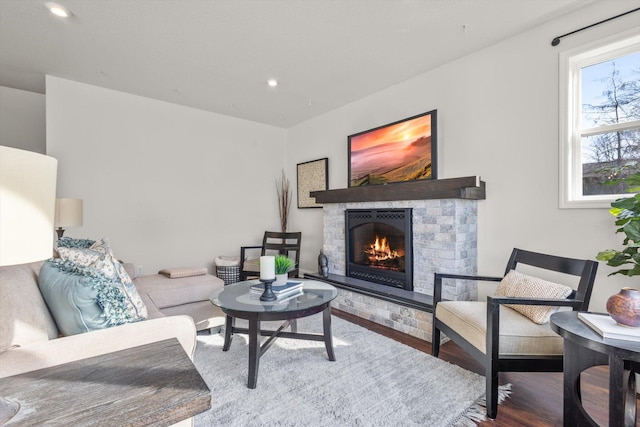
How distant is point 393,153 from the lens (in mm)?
3566

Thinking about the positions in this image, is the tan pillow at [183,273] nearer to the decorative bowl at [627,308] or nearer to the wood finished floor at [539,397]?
the wood finished floor at [539,397]

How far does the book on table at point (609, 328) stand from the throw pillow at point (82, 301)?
84.5 inches

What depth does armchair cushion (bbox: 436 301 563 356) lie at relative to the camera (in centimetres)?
167

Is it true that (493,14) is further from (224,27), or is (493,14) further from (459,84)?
(224,27)

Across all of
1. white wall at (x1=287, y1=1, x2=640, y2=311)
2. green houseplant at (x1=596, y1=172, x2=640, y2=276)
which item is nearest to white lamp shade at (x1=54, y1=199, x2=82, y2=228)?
white wall at (x1=287, y1=1, x2=640, y2=311)

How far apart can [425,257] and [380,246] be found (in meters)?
0.60

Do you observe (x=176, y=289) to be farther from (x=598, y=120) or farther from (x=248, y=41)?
(x=598, y=120)

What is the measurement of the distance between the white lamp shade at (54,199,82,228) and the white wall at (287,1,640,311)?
3585 millimetres

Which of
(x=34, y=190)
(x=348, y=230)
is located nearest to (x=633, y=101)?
(x=348, y=230)

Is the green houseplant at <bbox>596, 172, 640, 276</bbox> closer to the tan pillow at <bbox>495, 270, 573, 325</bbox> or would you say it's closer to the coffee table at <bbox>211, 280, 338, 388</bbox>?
the tan pillow at <bbox>495, 270, 573, 325</bbox>

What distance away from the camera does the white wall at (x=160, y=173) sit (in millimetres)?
3568

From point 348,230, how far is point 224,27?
240 cm

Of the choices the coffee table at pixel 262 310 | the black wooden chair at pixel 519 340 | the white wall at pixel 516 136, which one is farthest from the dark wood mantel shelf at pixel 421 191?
the coffee table at pixel 262 310

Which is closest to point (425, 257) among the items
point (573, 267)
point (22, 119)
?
point (573, 267)
